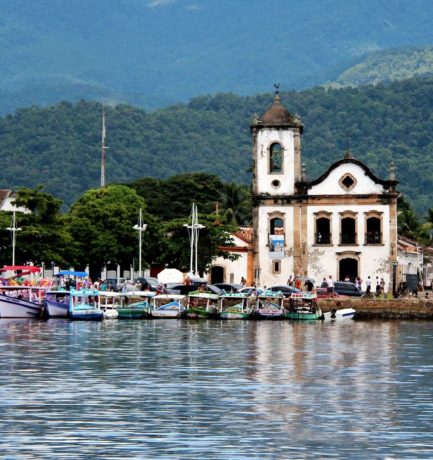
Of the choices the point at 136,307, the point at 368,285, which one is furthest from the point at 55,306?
the point at 368,285

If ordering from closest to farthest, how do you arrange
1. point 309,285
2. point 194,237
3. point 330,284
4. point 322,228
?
1. point 309,285
2. point 330,284
3. point 322,228
4. point 194,237

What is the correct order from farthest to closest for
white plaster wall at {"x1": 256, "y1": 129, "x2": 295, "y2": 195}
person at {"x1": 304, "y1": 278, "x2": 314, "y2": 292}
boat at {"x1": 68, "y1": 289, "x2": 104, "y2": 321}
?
white plaster wall at {"x1": 256, "y1": 129, "x2": 295, "y2": 195}, person at {"x1": 304, "y1": 278, "x2": 314, "y2": 292}, boat at {"x1": 68, "y1": 289, "x2": 104, "y2": 321}

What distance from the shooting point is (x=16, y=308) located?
88.1m

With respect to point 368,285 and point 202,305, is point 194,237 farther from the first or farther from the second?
point 202,305

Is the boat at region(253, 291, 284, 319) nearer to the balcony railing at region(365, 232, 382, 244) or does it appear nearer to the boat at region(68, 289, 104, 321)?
the boat at region(68, 289, 104, 321)

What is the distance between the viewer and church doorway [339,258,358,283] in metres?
102

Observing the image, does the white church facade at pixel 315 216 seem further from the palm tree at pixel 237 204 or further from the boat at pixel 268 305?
the palm tree at pixel 237 204

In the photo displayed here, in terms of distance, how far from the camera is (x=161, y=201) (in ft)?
522

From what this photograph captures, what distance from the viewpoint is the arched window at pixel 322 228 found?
10250cm

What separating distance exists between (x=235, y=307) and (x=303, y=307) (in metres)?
4.06

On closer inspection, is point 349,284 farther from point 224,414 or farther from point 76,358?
point 224,414

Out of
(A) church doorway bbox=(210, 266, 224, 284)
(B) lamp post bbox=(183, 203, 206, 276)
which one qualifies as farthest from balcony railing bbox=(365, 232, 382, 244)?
(A) church doorway bbox=(210, 266, 224, 284)

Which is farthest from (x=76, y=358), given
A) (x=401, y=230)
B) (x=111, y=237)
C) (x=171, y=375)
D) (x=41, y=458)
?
(x=401, y=230)

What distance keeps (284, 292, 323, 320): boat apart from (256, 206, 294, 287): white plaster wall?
10.6 meters
